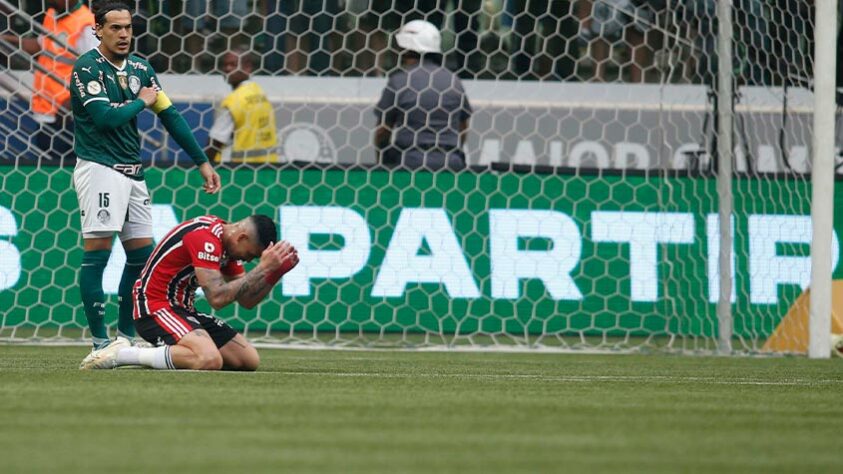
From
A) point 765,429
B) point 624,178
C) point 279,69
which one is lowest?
point 765,429

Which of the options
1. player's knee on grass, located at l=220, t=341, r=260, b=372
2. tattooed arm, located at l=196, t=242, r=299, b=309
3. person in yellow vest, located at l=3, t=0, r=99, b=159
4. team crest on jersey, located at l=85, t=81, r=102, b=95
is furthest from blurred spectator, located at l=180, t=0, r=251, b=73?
tattooed arm, located at l=196, t=242, r=299, b=309

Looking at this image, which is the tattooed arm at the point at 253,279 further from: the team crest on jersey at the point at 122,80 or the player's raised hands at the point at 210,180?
the team crest on jersey at the point at 122,80

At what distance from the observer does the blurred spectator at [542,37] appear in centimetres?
1077

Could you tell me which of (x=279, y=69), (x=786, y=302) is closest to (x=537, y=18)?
(x=279, y=69)

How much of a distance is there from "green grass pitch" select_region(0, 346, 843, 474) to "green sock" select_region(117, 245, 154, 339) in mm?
418

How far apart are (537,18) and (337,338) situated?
9.43 feet

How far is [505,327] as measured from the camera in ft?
32.6

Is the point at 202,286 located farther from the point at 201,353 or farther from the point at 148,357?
the point at 148,357

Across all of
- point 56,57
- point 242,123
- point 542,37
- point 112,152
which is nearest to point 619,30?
point 542,37

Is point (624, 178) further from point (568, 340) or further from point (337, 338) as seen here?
point (337, 338)

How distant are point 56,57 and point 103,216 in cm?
403

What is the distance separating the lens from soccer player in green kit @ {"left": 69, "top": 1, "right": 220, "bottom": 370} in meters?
6.96

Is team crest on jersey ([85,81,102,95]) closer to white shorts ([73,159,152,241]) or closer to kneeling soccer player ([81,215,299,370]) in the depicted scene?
white shorts ([73,159,152,241])

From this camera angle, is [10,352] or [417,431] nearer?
[417,431]
